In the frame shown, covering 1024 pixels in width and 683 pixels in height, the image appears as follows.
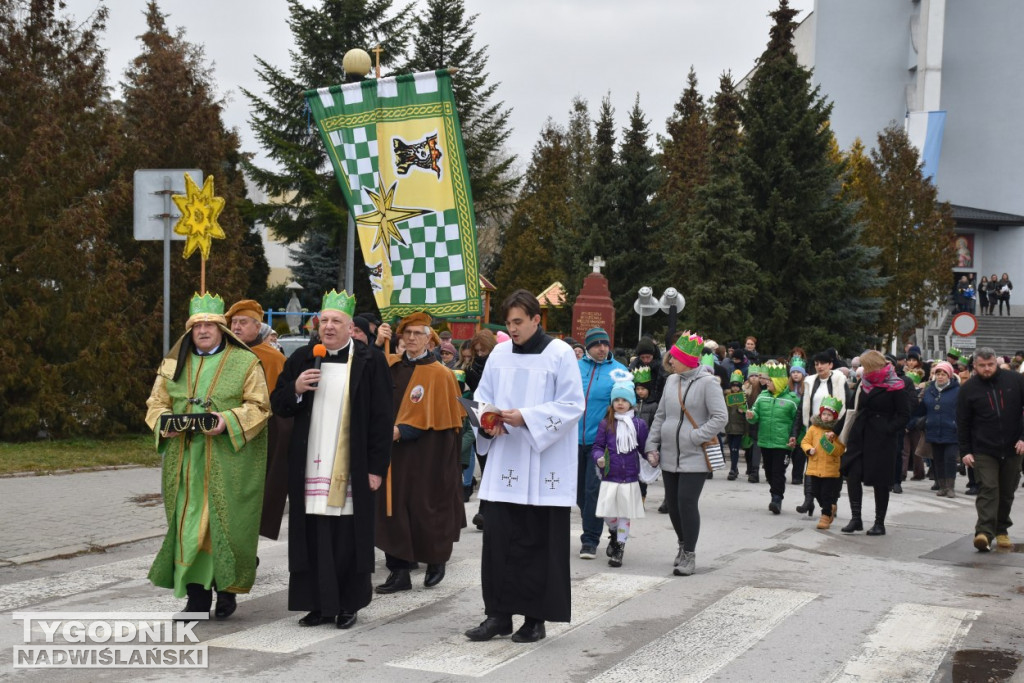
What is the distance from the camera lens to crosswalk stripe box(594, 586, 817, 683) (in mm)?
6066

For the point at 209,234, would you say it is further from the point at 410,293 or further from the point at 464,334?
the point at 464,334

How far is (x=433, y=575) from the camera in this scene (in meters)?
8.36

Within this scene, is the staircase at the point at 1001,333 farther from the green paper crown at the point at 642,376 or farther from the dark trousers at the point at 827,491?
the dark trousers at the point at 827,491

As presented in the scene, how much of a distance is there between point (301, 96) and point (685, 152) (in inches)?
819

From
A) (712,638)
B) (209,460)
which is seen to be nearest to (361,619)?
(209,460)

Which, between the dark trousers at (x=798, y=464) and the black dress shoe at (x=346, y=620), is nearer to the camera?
the black dress shoe at (x=346, y=620)

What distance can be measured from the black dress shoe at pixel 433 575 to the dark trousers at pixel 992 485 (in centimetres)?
557

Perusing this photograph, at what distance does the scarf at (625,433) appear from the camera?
9.70 metres

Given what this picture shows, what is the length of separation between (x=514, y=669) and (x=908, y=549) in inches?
242

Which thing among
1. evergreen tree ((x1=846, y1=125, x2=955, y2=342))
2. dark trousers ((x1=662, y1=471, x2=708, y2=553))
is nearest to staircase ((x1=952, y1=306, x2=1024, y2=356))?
evergreen tree ((x1=846, y1=125, x2=955, y2=342))

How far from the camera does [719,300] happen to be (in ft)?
120

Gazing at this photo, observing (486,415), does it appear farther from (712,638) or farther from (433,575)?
(433,575)

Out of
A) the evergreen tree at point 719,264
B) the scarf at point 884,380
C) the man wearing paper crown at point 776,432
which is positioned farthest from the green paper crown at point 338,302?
the evergreen tree at point 719,264

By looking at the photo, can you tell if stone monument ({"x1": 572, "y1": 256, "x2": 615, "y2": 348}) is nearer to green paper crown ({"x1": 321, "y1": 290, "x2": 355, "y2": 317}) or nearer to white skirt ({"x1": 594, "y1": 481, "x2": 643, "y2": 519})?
white skirt ({"x1": 594, "y1": 481, "x2": 643, "y2": 519})
